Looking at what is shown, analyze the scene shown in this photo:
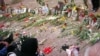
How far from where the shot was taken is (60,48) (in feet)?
21.4

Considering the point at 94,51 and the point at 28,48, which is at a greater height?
the point at 94,51

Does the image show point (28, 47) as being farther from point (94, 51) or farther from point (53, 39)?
point (53, 39)

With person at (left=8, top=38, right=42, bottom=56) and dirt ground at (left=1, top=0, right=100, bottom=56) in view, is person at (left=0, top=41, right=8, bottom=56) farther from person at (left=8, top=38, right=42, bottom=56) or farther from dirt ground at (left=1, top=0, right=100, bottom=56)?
dirt ground at (left=1, top=0, right=100, bottom=56)

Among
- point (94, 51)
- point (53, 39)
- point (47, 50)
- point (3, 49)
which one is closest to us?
point (94, 51)

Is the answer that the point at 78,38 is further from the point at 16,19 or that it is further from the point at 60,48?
the point at 16,19

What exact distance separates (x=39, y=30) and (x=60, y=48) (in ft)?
4.88

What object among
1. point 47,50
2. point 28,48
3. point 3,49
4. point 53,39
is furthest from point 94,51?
point 53,39

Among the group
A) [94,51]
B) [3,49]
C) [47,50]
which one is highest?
[94,51]

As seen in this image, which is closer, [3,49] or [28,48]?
[28,48]

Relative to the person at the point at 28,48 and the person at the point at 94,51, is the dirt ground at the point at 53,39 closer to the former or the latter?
the person at the point at 28,48

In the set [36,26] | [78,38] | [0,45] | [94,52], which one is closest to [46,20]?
[36,26]

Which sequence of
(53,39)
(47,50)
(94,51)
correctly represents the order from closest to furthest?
(94,51)
(47,50)
(53,39)

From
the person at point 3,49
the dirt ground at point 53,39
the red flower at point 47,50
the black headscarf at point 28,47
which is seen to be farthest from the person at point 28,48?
the red flower at point 47,50

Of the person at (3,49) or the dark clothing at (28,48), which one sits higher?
the dark clothing at (28,48)
